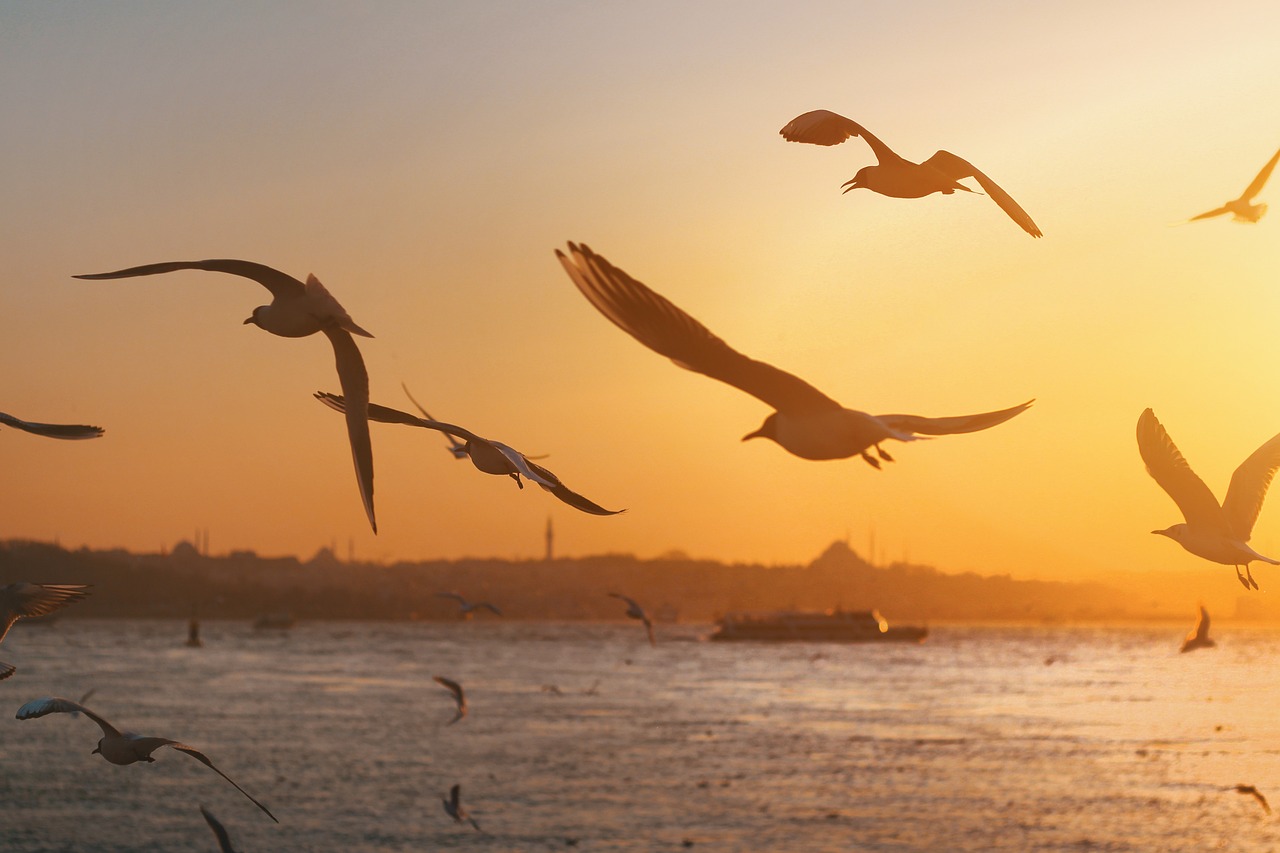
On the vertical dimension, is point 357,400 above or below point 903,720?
above

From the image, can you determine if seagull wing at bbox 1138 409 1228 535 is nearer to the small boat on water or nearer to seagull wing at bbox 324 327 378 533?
seagull wing at bbox 324 327 378 533

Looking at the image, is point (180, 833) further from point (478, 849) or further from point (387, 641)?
point (387, 641)

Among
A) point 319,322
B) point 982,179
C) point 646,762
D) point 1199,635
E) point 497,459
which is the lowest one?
point 646,762

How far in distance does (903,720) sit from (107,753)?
5609 cm

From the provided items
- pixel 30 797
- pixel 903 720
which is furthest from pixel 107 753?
pixel 903 720

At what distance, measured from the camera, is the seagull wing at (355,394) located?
16.5ft

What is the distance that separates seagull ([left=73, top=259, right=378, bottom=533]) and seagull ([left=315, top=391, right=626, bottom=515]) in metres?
0.10

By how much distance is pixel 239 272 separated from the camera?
5.16 m

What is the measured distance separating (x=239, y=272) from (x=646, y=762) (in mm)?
39396

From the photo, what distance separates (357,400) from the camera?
5.24 meters

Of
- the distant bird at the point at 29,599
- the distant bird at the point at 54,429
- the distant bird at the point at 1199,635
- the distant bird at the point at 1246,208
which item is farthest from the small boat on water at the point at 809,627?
the distant bird at the point at 54,429

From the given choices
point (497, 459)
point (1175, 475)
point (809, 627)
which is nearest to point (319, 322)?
point (497, 459)

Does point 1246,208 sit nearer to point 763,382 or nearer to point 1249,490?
point 1249,490

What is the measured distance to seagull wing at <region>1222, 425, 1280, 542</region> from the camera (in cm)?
793
